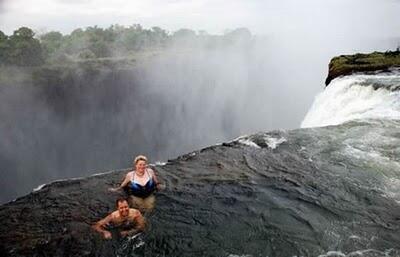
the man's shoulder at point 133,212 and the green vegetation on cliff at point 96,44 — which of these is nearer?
the man's shoulder at point 133,212

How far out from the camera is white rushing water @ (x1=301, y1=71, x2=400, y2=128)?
692 inches

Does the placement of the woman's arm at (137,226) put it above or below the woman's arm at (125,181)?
below

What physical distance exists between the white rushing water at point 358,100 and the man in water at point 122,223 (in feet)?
37.4

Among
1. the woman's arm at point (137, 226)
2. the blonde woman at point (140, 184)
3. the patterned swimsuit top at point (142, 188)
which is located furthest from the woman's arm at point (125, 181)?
the woman's arm at point (137, 226)

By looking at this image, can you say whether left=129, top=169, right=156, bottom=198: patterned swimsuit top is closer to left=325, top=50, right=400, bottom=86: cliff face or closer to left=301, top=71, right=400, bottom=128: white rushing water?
left=301, top=71, right=400, bottom=128: white rushing water

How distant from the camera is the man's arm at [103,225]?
9.08 meters

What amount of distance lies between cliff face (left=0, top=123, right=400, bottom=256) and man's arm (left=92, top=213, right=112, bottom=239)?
209mm

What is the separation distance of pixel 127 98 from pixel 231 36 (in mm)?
78287

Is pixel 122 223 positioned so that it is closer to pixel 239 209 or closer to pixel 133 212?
pixel 133 212

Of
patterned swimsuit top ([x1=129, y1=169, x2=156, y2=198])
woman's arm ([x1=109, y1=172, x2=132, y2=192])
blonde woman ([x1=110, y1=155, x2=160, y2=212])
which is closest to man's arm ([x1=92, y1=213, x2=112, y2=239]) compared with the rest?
blonde woman ([x1=110, y1=155, x2=160, y2=212])

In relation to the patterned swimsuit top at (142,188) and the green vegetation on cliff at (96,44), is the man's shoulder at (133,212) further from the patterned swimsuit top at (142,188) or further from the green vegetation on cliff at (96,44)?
the green vegetation on cliff at (96,44)

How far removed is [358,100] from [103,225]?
15115mm

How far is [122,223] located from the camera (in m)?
9.45

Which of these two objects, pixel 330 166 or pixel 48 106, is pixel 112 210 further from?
pixel 48 106
